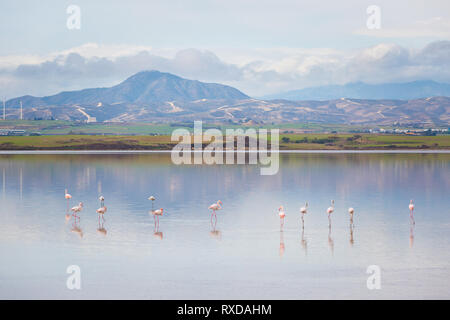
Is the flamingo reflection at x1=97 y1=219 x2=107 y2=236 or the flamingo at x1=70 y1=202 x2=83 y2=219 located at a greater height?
the flamingo at x1=70 y1=202 x2=83 y2=219

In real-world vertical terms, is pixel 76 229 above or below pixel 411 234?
above

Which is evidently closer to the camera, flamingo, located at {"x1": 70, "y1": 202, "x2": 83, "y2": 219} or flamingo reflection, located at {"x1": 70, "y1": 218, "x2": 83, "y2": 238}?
flamingo reflection, located at {"x1": 70, "y1": 218, "x2": 83, "y2": 238}

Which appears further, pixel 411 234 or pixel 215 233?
pixel 215 233

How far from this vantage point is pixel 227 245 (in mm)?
22203

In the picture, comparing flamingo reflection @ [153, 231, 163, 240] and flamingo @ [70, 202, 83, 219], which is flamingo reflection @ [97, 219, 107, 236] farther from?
flamingo reflection @ [153, 231, 163, 240]

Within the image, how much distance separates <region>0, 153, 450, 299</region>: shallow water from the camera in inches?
657

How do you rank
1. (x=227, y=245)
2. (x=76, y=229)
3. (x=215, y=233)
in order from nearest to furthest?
1. (x=227, y=245)
2. (x=215, y=233)
3. (x=76, y=229)

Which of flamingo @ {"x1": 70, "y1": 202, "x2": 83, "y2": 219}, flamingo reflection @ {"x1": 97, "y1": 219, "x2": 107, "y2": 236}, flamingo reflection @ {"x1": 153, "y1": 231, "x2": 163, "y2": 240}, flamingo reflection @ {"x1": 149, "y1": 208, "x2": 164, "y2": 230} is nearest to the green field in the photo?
flamingo @ {"x1": 70, "y1": 202, "x2": 83, "y2": 219}

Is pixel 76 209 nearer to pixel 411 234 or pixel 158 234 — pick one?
pixel 158 234

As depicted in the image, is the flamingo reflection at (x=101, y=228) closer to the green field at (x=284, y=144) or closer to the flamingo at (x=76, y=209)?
the flamingo at (x=76, y=209)

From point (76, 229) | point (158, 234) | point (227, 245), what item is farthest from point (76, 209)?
point (227, 245)
